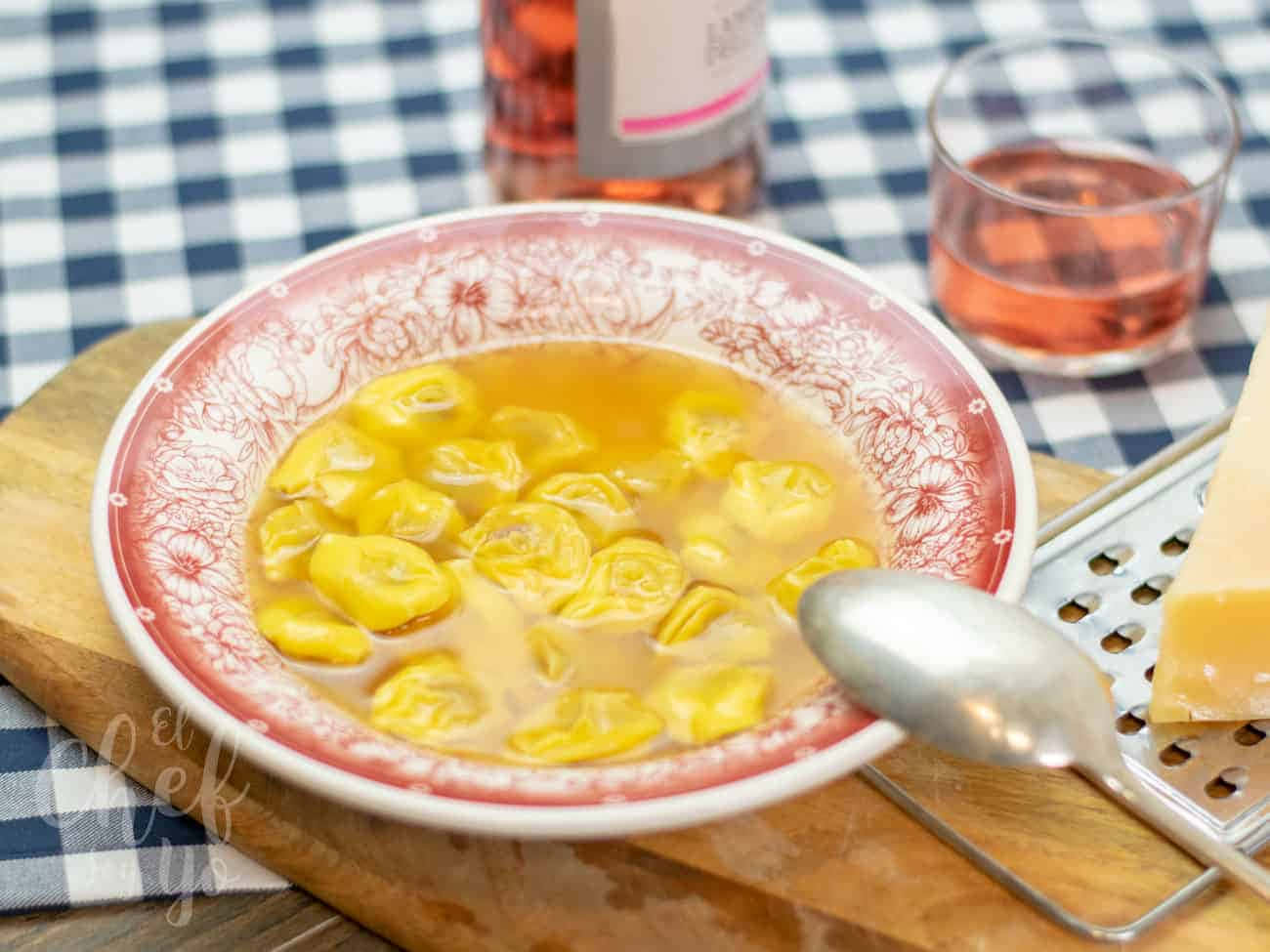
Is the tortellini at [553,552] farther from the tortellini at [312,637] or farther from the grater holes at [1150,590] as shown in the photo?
the grater holes at [1150,590]

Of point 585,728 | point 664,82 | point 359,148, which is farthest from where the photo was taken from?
point 359,148

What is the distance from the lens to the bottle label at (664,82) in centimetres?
173

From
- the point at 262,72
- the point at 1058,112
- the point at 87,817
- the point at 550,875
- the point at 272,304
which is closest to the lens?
the point at 550,875

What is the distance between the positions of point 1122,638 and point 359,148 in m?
1.19

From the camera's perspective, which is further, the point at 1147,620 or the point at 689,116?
the point at 689,116

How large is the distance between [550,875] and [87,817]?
0.38 metres

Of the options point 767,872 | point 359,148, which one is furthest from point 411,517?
point 359,148

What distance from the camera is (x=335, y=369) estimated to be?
1.52 metres

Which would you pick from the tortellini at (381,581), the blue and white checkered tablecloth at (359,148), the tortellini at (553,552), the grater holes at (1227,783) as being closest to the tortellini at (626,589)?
the tortellini at (553,552)

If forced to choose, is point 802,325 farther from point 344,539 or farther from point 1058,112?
point 1058,112

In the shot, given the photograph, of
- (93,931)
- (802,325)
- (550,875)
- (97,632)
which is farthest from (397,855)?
(802,325)

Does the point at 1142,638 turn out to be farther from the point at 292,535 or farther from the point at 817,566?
the point at 292,535

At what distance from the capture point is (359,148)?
216cm

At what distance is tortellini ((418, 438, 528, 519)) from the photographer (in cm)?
143
